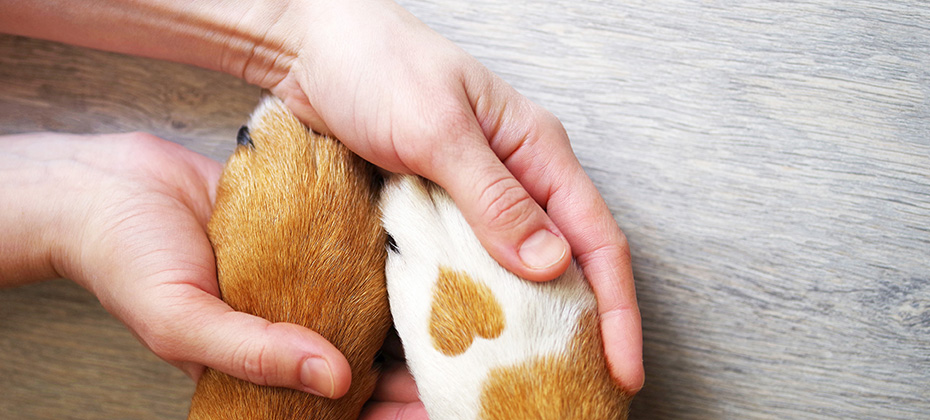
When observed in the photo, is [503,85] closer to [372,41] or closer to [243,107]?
[372,41]

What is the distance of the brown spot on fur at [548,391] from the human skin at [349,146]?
65 mm

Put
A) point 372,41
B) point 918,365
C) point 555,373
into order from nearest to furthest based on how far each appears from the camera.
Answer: point 555,373
point 372,41
point 918,365

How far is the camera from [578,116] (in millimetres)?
1040

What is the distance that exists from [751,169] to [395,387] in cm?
75

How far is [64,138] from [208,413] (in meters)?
0.61

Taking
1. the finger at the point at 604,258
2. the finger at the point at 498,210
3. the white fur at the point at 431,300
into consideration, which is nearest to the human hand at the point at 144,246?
the white fur at the point at 431,300

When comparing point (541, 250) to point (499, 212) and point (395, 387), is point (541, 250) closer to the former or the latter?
point (499, 212)

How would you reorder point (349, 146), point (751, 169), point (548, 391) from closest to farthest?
point (548, 391) → point (349, 146) → point (751, 169)

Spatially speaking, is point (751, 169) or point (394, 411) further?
point (751, 169)

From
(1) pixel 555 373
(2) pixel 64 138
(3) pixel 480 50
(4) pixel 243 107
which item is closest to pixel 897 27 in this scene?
(3) pixel 480 50

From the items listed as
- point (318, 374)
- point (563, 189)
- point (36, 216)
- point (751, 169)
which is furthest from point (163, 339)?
point (751, 169)

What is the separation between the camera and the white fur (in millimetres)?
677

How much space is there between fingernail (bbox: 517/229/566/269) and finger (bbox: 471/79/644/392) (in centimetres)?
8

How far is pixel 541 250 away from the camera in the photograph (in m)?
0.72
